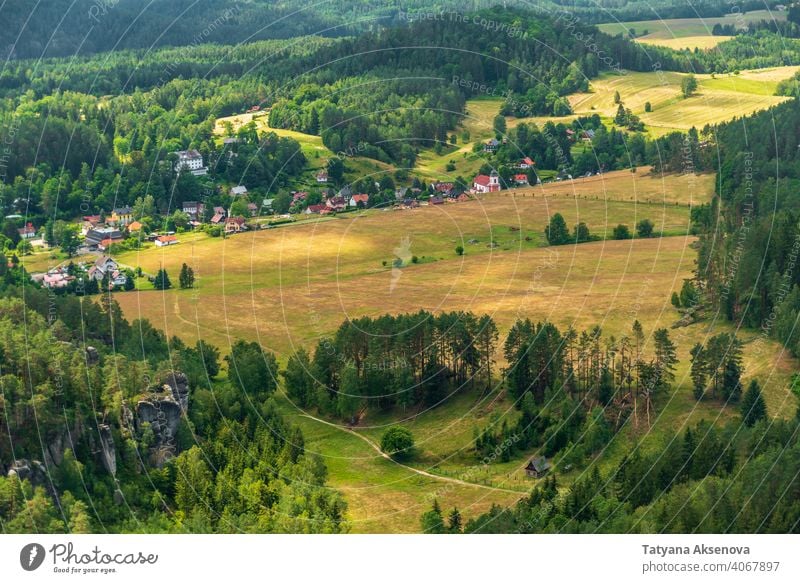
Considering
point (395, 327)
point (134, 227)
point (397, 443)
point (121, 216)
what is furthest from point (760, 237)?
point (121, 216)

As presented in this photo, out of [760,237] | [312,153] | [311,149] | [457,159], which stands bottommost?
[760,237]

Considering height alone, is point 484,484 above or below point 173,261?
below

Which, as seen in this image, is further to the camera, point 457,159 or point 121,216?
point 457,159

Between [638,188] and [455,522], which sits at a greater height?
[638,188]

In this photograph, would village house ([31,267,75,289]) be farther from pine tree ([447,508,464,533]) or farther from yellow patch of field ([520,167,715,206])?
pine tree ([447,508,464,533])

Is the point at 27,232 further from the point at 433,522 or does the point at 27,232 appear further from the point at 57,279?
the point at 433,522

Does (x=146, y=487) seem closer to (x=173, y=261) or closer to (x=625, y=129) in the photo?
(x=173, y=261)
